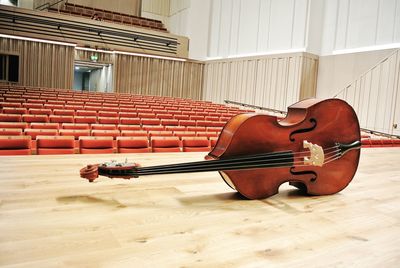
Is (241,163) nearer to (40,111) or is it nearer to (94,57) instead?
(40,111)

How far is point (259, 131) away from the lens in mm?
1417

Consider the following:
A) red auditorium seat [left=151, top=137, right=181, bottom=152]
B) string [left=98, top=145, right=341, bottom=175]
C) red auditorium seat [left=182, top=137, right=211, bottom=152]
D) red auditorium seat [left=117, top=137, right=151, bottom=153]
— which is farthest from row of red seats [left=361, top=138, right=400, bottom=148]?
string [left=98, top=145, right=341, bottom=175]

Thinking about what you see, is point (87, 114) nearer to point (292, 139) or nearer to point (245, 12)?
point (292, 139)

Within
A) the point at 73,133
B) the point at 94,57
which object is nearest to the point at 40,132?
the point at 73,133

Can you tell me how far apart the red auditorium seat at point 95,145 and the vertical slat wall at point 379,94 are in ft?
26.7

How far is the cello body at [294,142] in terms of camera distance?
138cm

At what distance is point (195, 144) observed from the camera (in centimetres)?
351

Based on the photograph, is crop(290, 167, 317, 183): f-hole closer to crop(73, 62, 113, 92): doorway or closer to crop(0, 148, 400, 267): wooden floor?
crop(0, 148, 400, 267): wooden floor

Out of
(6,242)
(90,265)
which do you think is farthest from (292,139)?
(6,242)

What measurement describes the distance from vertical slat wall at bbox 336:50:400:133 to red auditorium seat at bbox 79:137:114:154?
813 cm

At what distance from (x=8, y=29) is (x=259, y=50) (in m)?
8.77

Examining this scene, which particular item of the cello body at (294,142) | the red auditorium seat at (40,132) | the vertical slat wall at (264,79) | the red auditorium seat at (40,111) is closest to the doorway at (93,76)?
the vertical slat wall at (264,79)

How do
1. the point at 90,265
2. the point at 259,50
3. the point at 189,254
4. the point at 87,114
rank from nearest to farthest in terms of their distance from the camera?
the point at 90,265
the point at 189,254
the point at 87,114
the point at 259,50

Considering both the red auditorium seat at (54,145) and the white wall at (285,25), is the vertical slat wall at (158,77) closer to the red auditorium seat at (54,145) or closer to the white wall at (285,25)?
the white wall at (285,25)
